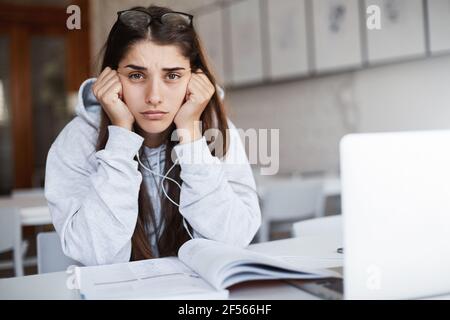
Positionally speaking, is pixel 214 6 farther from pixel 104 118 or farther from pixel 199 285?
pixel 199 285

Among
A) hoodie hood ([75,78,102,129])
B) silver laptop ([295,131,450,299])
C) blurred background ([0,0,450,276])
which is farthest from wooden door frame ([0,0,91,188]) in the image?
silver laptop ([295,131,450,299])

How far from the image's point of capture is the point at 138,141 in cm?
103

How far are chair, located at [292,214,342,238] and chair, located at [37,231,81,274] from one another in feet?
1.82

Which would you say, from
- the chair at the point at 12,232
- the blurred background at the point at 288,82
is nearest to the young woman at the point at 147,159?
the blurred background at the point at 288,82

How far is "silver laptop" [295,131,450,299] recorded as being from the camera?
0.62 m

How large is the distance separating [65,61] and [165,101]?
4.42m

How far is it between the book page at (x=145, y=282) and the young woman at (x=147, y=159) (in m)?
0.14

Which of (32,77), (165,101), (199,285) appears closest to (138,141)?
(165,101)

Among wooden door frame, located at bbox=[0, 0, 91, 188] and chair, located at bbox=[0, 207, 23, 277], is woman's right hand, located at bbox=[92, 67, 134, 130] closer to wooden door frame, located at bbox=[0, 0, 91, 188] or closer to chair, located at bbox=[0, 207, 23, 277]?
chair, located at bbox=[0, 207, 23, 277]

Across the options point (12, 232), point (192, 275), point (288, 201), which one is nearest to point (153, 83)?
point (192, 275)

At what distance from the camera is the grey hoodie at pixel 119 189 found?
980 mm

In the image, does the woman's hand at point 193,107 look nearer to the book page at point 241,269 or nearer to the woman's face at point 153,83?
the woman's face at point 153,83

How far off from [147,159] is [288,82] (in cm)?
242

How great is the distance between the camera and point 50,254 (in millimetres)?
1185
